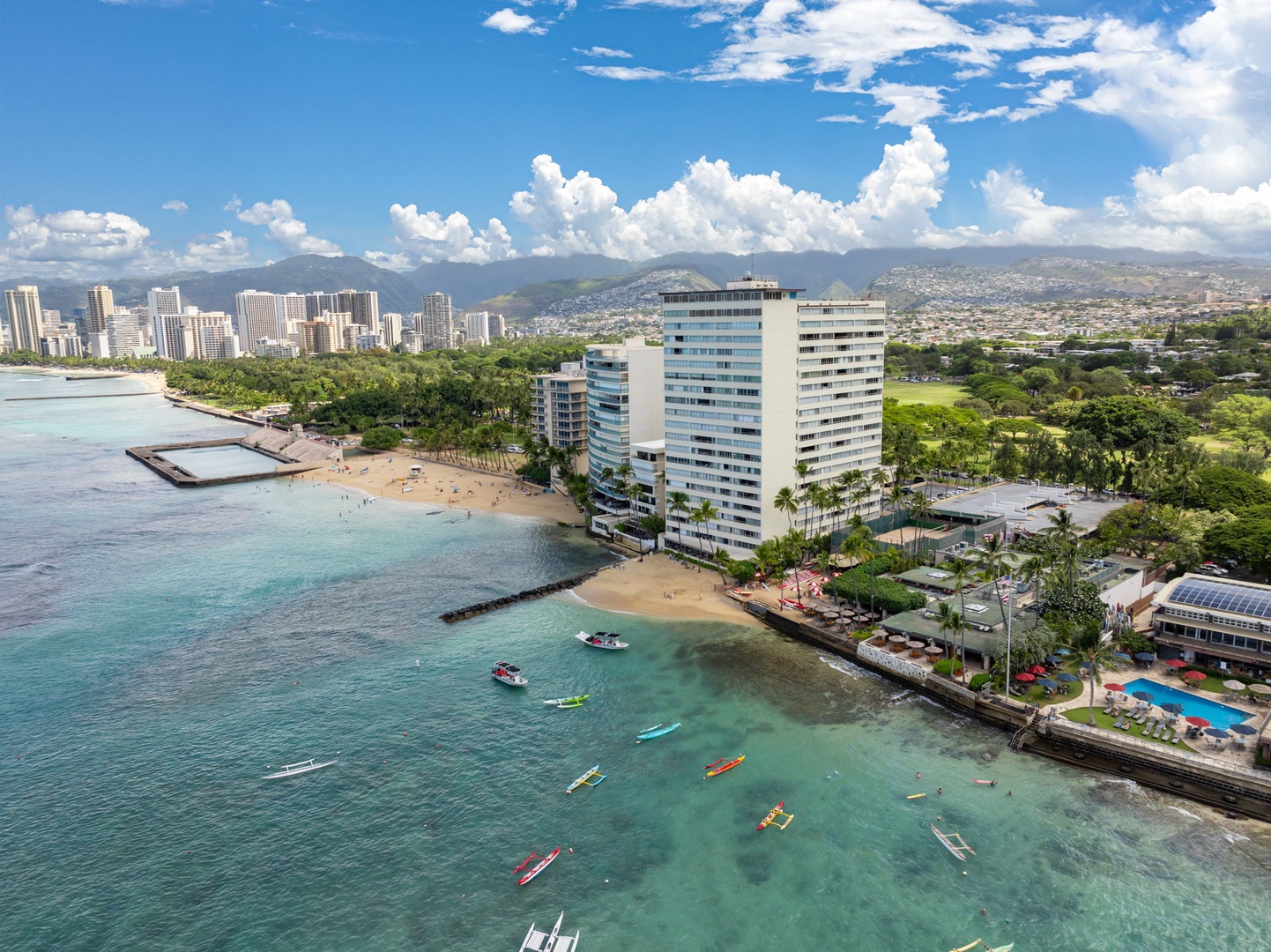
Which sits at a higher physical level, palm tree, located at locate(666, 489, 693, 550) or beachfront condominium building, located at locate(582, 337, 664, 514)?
beachfront condominium building, located at locate(582, 337, 664, 514)

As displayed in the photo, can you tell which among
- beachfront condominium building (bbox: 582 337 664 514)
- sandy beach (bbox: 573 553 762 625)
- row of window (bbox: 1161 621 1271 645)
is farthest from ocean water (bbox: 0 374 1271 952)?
beachfront condominium building (bbox: 582 337 664 514)

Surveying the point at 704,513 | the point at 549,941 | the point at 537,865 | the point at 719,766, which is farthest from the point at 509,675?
the point at 704,513

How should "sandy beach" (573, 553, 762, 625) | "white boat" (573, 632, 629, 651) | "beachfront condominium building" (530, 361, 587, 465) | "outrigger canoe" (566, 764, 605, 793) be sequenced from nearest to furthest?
"outrigger canoe" (566, 764, 605, 793), "white boat" (573, 632, 629, 651), "sandy beach" (573, 553, 762, 625), "beachfront condominium building" (530, 361, 587, 465)

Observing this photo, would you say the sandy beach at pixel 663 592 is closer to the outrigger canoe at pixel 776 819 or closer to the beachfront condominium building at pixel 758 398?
the beachfront condominium building at pixel 758 398

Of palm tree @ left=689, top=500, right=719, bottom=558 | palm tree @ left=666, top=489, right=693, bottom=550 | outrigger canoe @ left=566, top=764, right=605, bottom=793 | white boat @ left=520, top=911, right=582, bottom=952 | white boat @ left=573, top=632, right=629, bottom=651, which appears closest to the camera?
white boat @ left=520, top=911, right=582, bottom=952

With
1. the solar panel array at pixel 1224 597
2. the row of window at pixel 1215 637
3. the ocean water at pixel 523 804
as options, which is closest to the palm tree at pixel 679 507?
the ocean water at pixel 523 804

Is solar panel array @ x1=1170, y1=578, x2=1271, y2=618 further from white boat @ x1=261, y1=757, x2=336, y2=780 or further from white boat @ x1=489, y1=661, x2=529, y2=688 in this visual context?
white boat @ x1=261, y1=757, x2=336, y2=780
